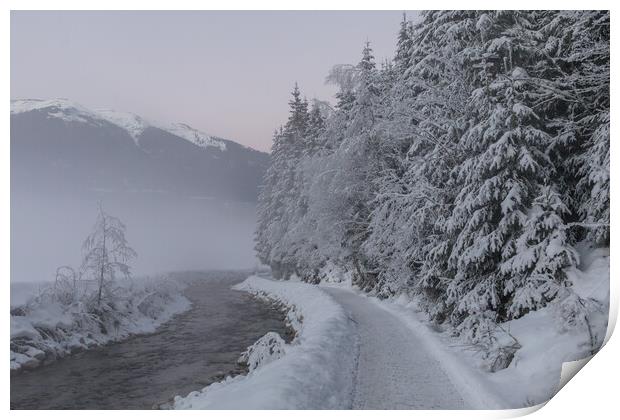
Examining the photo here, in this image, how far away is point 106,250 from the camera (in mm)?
9922

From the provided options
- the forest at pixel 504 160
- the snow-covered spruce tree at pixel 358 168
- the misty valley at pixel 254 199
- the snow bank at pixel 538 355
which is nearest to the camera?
the snow bank at pixel 538 355

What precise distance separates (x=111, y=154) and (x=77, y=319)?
226 inches

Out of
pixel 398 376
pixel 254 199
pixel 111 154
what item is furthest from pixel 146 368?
pixel 398 376

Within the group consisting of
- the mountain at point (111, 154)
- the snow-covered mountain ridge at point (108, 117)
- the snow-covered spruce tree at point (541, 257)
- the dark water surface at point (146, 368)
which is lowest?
the dark water surface at point (146, 368)

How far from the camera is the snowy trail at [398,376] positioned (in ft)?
23.9

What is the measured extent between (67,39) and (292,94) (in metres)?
4.41

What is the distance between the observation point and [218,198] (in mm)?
10852

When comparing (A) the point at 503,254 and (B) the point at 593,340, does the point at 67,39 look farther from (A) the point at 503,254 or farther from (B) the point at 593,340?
(B) the point at 593,340

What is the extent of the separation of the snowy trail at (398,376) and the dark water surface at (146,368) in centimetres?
308

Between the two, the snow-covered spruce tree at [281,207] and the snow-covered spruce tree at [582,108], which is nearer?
the snow-covered spruce tree at [582,108]

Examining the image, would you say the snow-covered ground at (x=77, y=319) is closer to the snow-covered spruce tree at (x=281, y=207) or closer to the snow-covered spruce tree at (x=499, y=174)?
the snow-covered spruce tree at (x=499, y=174)

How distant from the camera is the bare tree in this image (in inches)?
357

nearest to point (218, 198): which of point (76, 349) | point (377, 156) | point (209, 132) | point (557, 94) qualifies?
point (209, 132)

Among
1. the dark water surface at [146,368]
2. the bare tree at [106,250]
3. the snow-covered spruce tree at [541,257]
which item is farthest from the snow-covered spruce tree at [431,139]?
the bare tree at [106,250]
